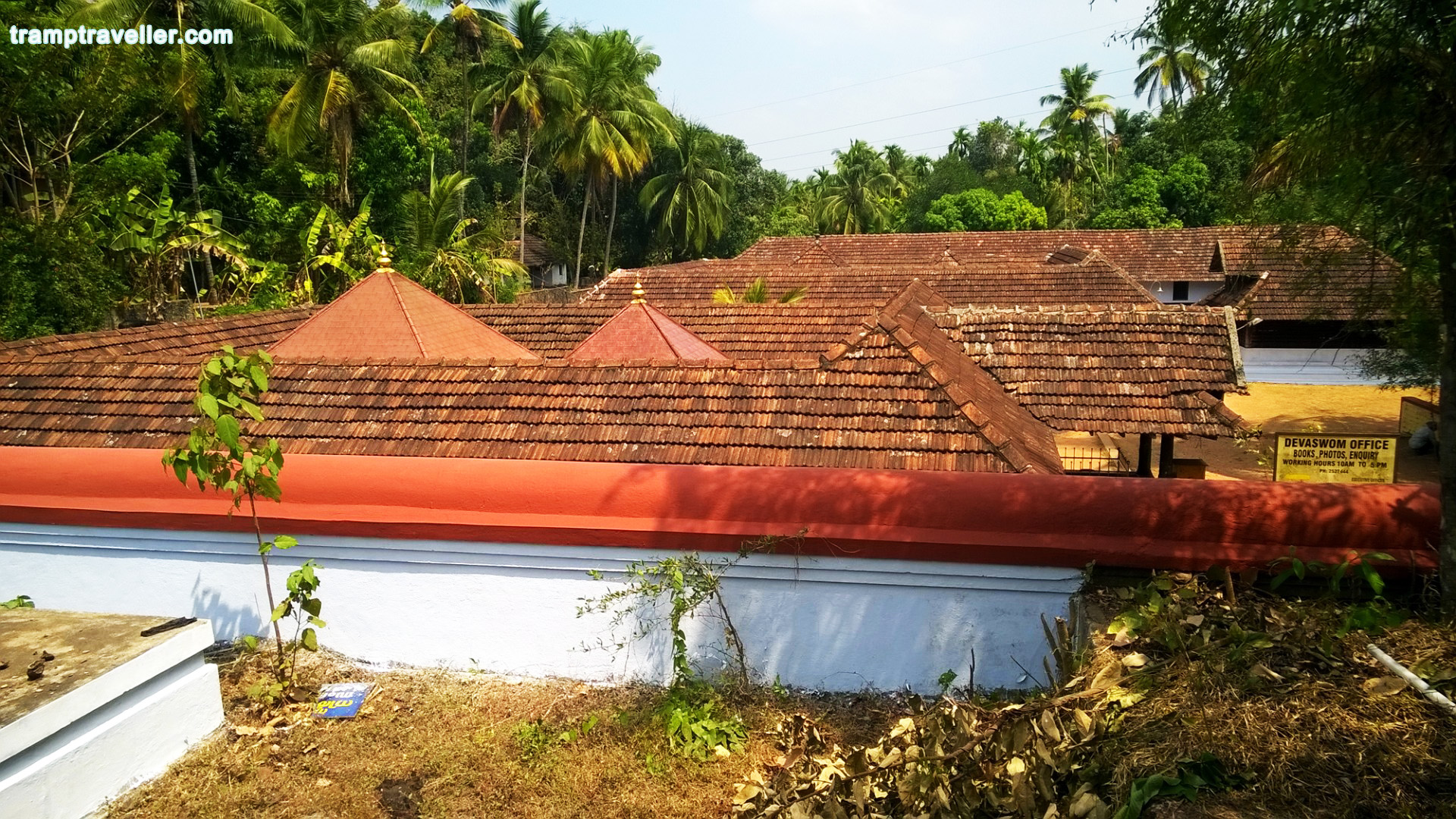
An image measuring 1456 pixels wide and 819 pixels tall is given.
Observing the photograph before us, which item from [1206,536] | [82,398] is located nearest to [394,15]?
[82,398]

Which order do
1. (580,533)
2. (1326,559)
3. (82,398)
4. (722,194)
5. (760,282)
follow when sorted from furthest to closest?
(722,194)
(760,282)
(82,398)
(580,533)
(1326,559)

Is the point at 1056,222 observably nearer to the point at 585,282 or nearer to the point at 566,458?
the point at 585,282

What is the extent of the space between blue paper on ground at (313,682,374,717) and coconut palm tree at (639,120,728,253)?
34236 mm

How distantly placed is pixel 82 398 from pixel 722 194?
116ft

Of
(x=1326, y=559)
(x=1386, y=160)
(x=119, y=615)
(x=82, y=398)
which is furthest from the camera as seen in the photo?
(x=82, y=398)

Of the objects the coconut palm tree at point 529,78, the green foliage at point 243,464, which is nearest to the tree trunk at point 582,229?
the coconut palm tree at point 529,78

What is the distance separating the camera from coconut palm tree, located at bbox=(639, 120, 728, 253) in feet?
123

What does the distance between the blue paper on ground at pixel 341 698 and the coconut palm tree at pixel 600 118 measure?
27111mm

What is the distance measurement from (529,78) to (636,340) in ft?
73.1

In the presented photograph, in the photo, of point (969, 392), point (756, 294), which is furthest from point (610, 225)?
point (969, 392)

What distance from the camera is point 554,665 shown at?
14.7 ft

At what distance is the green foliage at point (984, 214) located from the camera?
1436 inches

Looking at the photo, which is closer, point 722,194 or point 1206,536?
point 1206,536

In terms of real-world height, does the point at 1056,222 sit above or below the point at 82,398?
above
